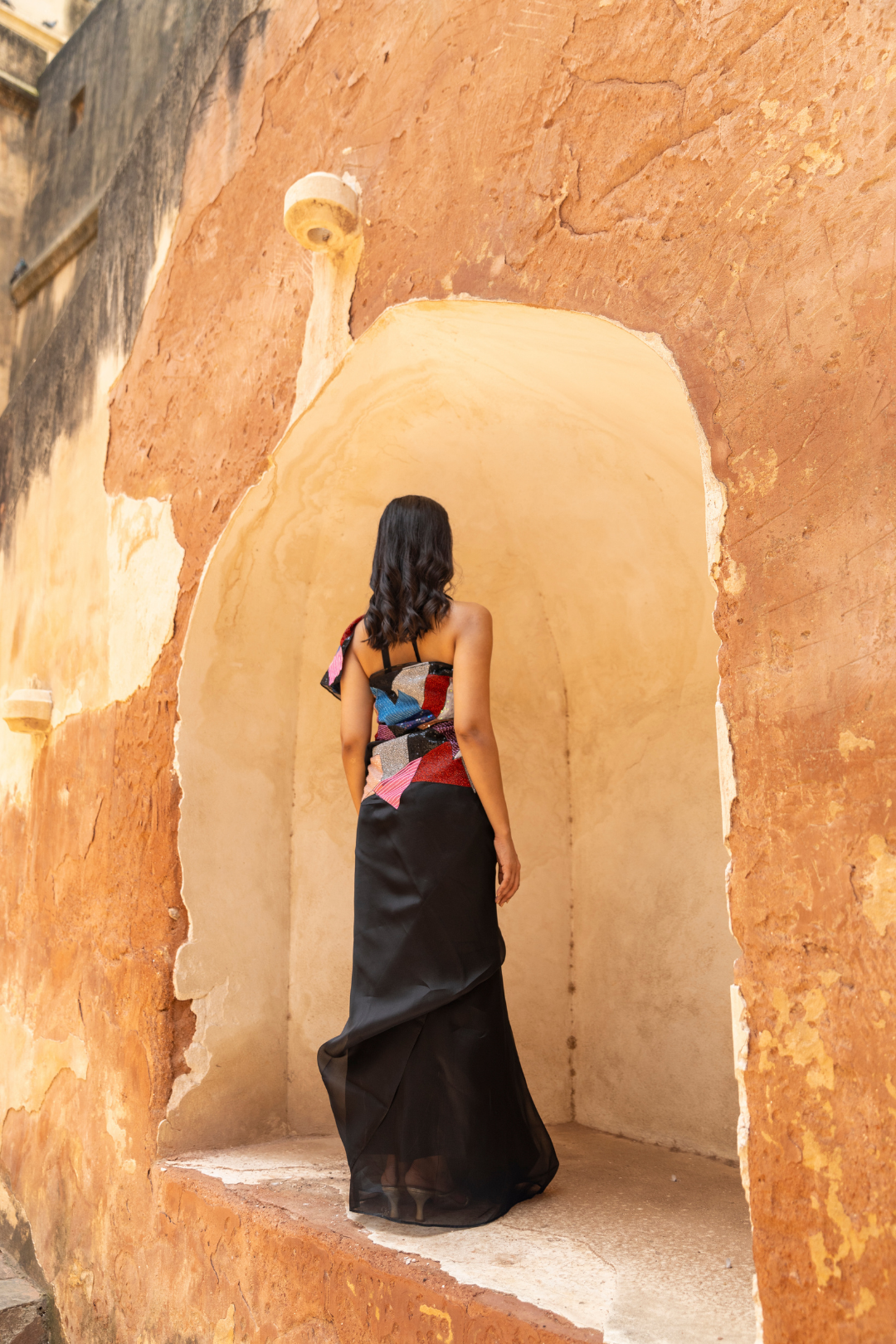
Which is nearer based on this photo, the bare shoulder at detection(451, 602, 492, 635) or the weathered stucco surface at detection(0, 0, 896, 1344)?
the weathered stucco surface at detection(0, 0, 896, 1344)

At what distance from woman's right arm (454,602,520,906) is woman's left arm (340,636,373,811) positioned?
31 cm

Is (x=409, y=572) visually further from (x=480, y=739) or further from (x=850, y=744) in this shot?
(x=850, y=744)

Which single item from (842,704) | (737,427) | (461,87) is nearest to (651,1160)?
(842,704)

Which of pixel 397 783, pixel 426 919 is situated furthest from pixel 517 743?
pixel 426 919

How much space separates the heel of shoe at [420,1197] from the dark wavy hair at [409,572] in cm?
123

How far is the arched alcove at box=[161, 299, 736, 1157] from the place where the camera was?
293cm

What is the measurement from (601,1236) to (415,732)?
3.84 feet

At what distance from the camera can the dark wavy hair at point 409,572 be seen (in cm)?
252

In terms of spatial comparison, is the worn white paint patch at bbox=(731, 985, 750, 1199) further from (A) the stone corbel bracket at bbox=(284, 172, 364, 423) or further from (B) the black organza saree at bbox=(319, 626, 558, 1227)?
(A) the stone corbel bracket at bbox=(284, 172, 364, 423)

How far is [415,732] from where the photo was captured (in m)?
2.55

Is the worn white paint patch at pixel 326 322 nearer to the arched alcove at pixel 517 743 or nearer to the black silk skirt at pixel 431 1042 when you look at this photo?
the arched alcove at pixel 517 743

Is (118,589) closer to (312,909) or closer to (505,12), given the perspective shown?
(312,909)

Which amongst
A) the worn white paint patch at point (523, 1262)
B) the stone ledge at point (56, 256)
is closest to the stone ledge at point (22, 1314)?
the worn white paint patch at point (523, 1262)

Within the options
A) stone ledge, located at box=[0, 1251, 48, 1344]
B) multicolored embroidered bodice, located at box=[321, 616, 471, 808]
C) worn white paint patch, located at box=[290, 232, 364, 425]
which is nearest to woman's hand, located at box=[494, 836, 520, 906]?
multicolored embroidered bodice, located at box=[321, 616, 471, 808]
